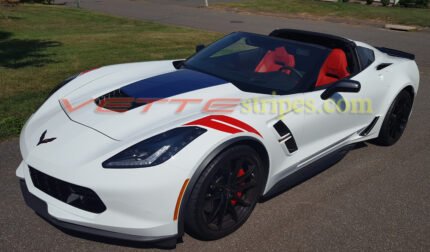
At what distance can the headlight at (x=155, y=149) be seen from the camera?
2564mm

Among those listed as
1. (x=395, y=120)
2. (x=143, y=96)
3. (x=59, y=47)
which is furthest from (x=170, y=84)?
(x=59, y=47)

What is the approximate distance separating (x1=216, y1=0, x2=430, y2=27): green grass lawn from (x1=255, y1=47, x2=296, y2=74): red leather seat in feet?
47.9

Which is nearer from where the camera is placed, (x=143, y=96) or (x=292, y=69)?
(x=143, y=96)

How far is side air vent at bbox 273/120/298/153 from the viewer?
3.16 meters

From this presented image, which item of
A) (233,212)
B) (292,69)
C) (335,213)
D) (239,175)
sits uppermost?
(292,69)

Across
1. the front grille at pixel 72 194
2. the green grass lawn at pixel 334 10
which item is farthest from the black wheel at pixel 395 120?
the green grass lawn at pixel 334 10

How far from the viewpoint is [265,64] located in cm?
387

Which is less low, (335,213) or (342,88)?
(342,88)

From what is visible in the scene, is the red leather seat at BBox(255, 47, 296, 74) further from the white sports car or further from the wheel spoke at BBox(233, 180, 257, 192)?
the wheel spoke at BBox(233, 180, 257, 192)

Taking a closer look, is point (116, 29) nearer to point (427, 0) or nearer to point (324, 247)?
point (324, 247)

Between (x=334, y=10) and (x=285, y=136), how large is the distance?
1847 centimetres

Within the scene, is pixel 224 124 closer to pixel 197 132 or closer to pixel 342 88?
pixel 197 132

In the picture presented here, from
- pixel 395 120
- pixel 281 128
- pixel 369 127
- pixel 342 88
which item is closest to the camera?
pixel 281 128

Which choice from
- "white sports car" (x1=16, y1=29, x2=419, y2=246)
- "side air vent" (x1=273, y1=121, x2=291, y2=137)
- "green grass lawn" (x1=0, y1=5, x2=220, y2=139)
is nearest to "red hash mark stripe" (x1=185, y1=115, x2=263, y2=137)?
"white sports car" (x1=16, y1=29, x2=419, y2=246)
